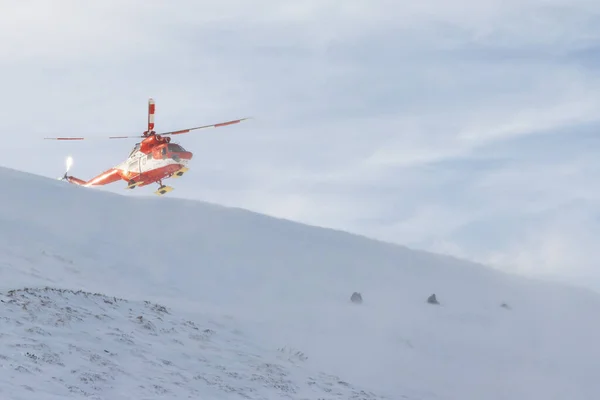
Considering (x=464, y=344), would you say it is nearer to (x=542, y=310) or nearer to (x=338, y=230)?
(x=542, y=310)

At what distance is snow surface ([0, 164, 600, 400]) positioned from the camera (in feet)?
49.6

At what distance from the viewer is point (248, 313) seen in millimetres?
23000

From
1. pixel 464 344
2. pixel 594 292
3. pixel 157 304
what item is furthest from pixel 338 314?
pixel 594 292

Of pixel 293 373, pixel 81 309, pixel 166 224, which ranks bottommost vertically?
Answer: pixel 293 373

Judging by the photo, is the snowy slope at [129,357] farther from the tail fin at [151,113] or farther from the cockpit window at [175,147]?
the tail fin at [151,113]

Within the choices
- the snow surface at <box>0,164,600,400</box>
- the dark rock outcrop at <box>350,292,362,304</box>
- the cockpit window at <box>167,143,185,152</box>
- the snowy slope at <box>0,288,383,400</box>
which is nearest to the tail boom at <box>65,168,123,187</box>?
the cockpit window at <box>167,143,185,152</box>

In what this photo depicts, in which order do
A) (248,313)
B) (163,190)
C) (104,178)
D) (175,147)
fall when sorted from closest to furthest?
(248,313) → (175,147) → (163,190) → (104,178)

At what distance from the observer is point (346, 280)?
1168 inches

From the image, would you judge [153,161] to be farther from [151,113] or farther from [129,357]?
[129,357]

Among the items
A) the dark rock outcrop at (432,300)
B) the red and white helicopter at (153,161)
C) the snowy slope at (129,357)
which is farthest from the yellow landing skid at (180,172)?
the snowy slope at (129,357)

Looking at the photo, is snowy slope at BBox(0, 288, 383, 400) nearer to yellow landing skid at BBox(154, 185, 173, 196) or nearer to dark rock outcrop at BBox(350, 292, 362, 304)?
dark rock outcrop at BBox(350, 292, 362, 304)

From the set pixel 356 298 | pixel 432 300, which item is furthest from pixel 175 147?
pixel 432 300

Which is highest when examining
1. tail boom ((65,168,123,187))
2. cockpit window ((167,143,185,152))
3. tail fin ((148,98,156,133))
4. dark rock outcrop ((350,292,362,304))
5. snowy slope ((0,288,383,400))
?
tail fin ((148,98,156,133))

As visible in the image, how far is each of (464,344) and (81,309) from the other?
12865 mm
